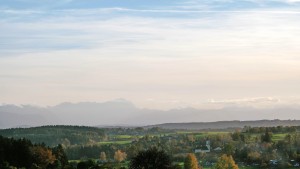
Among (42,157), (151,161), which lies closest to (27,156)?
(42,157)

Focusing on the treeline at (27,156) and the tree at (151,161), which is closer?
the tree at (151,161)

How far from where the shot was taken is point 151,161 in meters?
92.5

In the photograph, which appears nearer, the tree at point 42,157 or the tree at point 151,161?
the tree at point 151,161

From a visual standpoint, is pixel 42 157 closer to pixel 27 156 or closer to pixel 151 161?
pixel 27 156

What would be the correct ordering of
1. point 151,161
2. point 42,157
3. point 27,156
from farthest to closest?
point 27,156, point 42,157, point 151,161

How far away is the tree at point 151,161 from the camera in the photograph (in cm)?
9225

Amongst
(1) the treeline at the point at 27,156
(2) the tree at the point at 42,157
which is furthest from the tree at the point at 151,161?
(2) the tree at the point at 42,157

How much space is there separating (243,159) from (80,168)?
288 ft

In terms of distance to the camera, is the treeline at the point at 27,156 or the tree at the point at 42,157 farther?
the tree at the point at 42,157

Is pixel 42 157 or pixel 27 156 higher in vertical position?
pixel 27 156

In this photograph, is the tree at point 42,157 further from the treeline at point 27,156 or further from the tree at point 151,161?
the tree at point 151,161

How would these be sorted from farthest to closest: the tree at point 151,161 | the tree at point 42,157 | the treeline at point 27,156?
the tree at point 42,157, the treeline at point 27,156, the tree at point 151,161

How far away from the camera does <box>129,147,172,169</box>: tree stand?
92250 millimetres

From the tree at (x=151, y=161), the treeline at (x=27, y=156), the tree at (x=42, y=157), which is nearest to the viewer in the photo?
the tree at (x=151, y=161)
